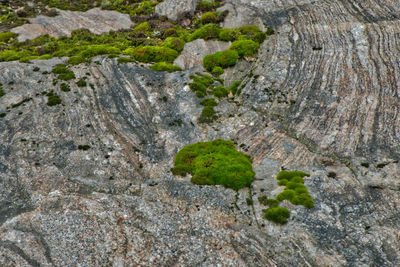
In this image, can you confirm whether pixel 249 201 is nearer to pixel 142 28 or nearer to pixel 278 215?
pixel 278 215

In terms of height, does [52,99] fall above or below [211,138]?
above

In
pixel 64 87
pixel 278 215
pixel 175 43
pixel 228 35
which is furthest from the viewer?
pixel 228 35

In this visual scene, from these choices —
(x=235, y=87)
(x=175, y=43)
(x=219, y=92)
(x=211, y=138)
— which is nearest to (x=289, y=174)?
(x=211, y=138)

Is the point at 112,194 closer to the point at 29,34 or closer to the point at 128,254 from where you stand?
the point at 128,254

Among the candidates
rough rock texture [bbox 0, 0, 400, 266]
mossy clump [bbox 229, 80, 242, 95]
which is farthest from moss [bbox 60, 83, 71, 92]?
mossy clump [bbox 229, 80, 242, 95]

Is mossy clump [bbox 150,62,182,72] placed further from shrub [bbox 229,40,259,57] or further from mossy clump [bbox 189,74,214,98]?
shrub [bbox 229,40,259,57]

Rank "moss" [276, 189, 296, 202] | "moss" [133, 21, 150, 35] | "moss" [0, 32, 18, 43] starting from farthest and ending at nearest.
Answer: "moss" [133, 21, 150, 35], "moss" [0, 32, 18, 43], "moss" [276, 189, 296, 202]

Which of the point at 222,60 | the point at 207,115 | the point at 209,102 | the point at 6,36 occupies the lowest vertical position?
the point at 207,115
